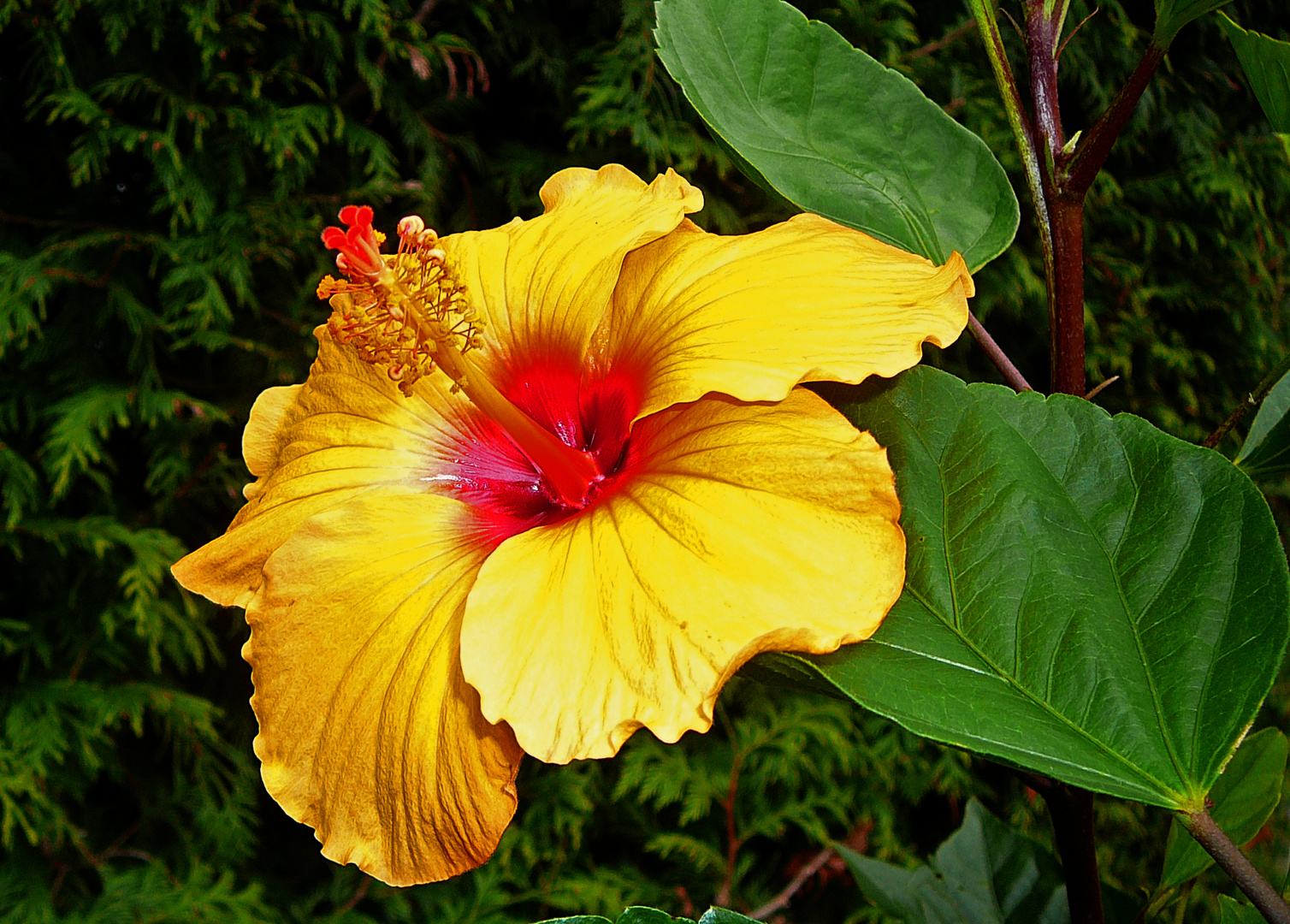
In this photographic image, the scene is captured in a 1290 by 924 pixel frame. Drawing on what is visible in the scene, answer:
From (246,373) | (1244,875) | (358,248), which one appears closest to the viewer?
(1244,875)

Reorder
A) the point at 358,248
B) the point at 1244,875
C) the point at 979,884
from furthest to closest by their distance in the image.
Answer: the point at 979,884 < the point at 358,248 < the point at 1244,875

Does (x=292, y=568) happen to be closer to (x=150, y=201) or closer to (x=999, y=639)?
(x=999, y=639)

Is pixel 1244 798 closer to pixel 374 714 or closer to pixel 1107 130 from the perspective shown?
pixel 1107 130

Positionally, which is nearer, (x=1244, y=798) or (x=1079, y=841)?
(x=1079, y=841)

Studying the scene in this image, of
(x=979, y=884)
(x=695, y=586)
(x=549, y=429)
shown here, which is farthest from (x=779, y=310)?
(x=979, y=884)

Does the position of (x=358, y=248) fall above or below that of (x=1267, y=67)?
below

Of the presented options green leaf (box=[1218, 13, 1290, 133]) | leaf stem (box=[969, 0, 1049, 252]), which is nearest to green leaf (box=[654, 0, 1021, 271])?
leaf stem (box=[969, 0, 1049, 252])

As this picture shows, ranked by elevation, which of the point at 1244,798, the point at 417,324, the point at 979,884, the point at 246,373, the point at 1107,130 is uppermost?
the point at 1107,130

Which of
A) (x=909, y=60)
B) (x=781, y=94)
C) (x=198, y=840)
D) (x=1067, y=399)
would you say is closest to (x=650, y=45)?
(x=909, y=60)
